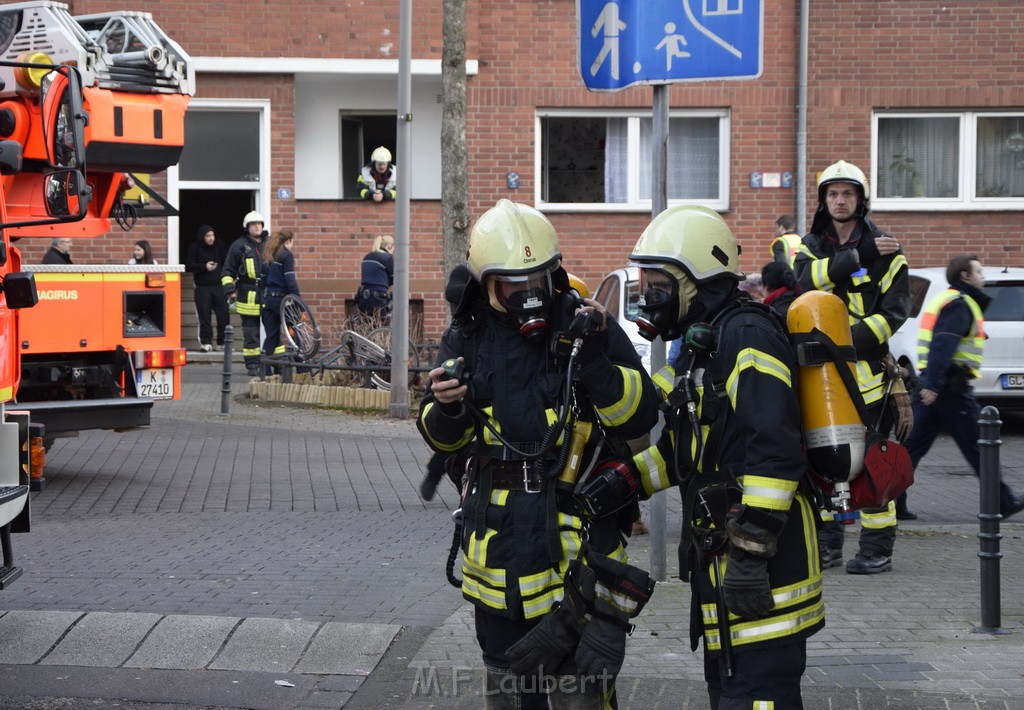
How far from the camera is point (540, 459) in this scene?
4.07 meters

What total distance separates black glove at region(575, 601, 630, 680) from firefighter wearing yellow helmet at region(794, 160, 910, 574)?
10.2 feet

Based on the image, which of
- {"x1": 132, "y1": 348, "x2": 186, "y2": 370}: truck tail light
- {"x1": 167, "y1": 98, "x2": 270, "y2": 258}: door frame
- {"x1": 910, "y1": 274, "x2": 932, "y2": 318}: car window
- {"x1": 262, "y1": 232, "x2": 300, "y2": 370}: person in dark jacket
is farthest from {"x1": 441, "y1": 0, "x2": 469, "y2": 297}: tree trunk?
{"x1": 167, "y1": 98, "x2": 270, "y2": 258}: door frame

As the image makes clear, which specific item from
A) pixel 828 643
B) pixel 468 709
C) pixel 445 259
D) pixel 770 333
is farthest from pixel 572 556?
pixel 445 259

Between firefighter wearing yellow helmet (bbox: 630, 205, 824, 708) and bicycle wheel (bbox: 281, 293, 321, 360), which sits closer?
firefighter wearing yellow helmet (bbox: 630, 205, 824, 708)

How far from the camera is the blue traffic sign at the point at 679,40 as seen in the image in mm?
6141

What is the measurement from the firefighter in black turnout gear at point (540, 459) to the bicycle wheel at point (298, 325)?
13.0 meters

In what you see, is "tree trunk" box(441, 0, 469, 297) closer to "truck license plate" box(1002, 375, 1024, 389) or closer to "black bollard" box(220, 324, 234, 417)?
"black bollard" box(220, 324, 234, 417)

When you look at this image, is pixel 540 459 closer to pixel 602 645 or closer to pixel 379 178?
pixel 602 645

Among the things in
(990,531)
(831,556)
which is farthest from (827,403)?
(831,556)

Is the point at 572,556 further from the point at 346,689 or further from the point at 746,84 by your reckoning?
the point at 746,84

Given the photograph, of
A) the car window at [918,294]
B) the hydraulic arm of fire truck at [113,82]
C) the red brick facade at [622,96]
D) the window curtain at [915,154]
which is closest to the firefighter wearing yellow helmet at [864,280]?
the hydraulic arm of fire truck at [113,82]

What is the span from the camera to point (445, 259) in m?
14.3

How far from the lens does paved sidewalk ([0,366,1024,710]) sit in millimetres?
5441

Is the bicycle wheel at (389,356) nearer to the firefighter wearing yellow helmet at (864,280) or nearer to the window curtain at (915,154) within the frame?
the window curtain at (915,154)
